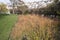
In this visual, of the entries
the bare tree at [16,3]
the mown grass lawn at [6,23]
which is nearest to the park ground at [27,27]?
the mown grass lawn at [6,23]

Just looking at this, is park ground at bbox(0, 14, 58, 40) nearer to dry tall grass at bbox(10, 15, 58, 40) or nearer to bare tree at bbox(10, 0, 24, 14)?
dry tall grass at bbox(10, 15, 58, 40)

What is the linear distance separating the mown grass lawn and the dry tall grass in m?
0.07

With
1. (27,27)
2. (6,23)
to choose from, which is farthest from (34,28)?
(6,23)

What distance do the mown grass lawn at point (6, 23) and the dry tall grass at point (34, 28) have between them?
0.07 m

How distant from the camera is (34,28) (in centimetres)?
256

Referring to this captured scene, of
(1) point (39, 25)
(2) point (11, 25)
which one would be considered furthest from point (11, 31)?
(1) point (39, 25)

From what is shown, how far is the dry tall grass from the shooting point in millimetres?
2527

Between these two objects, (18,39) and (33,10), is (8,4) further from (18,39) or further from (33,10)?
(18,39)

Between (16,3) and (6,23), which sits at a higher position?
(16,3)

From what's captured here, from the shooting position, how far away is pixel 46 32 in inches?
99.9

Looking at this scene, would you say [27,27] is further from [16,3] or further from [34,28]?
[16,3]

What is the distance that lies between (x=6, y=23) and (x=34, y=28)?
48cm

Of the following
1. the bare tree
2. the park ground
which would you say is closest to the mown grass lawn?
the park ground

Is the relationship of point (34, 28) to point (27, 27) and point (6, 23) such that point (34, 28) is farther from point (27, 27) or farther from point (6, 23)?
point (6, 23)
